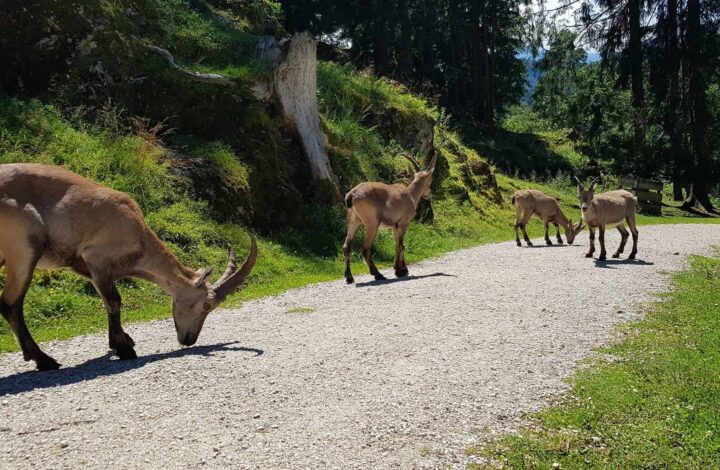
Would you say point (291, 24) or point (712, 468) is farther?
point (291, 24)

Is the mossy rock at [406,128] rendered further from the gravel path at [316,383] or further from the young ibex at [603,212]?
the gravel path at [316,383]

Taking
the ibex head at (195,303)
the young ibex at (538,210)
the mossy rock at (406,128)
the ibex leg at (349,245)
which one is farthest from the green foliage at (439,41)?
the ibex head at (195,303)

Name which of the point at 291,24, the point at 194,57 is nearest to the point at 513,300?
the point at 194,57

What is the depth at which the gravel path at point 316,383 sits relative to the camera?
5492mm

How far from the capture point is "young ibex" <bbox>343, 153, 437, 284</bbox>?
48.5 ft

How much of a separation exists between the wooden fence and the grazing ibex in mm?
32604

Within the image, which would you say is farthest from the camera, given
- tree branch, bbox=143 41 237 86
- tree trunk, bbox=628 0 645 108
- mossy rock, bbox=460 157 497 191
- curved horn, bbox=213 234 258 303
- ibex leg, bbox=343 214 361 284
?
tree trunk, bbox=628 0 645 108

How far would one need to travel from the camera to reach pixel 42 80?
53.0 feet

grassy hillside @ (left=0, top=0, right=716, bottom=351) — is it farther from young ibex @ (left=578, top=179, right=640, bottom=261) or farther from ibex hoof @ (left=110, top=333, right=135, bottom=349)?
young ibex @ (left=578, top=179, right=640, bottom=261)

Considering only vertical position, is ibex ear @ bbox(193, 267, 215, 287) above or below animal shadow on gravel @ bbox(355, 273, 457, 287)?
above

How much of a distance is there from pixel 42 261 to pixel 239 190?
8748 mm

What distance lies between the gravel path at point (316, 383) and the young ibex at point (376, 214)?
96.1 inches

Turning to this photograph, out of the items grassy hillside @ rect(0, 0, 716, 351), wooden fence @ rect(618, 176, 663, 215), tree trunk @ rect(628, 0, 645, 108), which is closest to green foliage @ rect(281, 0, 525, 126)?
tree trunk @ rect(628, 0, 645, 108)

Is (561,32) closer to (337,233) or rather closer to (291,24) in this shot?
(291,24)
